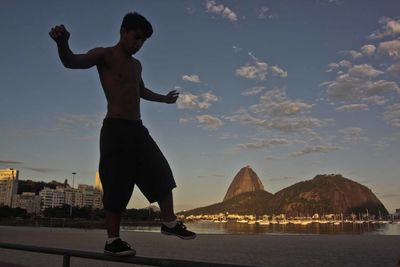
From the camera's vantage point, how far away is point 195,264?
2324 mm

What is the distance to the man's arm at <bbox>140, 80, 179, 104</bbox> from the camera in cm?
376

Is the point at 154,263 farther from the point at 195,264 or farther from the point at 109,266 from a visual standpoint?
the point at 109,266

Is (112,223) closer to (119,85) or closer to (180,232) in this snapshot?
(180,232)

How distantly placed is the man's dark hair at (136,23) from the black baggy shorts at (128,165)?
27.5 inches

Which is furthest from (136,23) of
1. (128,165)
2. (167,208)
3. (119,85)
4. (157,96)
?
(167,208)

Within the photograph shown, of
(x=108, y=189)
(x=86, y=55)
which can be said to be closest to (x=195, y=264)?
(x=108, y=189)

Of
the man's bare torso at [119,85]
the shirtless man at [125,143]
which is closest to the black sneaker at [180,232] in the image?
the shirtless man at [125,143]

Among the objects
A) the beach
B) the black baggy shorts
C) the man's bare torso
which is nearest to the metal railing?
the black baggy shorts

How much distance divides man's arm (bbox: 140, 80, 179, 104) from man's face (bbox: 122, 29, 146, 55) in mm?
476

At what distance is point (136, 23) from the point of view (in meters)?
3.15

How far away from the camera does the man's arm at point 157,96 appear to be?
3756 millimetres

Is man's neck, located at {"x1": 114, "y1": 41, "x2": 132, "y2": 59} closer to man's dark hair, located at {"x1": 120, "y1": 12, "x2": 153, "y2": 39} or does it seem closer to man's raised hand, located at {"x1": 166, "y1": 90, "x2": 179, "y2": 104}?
man's dark hair, located at {"x1": 120, "y1": 12, "x2": 153, "y2": 39}

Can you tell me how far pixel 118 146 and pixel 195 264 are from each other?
1.18 meters

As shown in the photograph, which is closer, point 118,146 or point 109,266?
point 118,146
